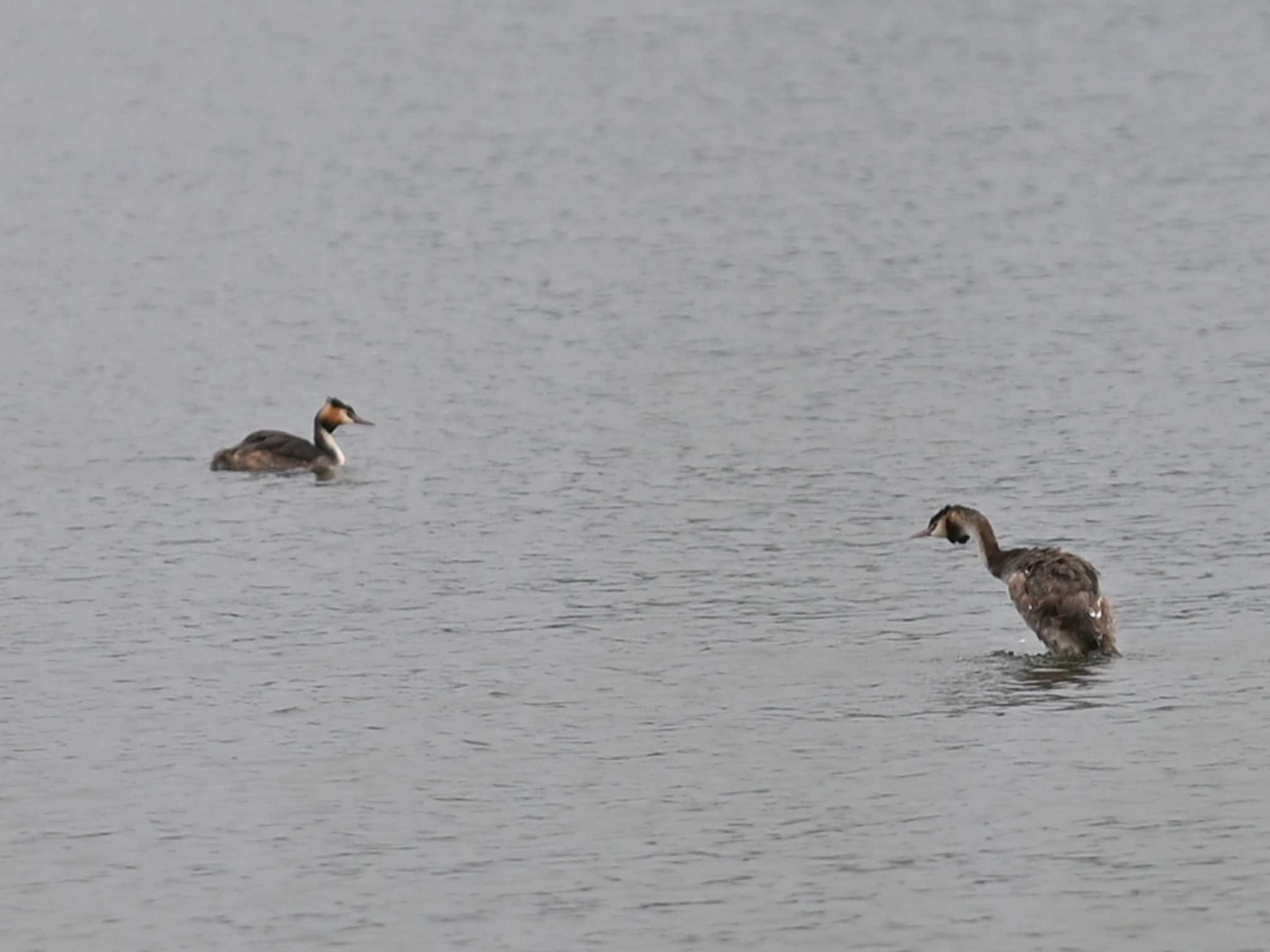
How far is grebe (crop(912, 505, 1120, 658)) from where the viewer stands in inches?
670

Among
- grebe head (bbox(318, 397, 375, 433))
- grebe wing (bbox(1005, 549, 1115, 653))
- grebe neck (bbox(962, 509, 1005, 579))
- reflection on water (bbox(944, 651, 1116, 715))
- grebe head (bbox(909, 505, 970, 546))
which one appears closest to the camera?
reflection on water (bbox(944, 651, 1116, 715))

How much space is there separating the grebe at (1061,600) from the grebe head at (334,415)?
9216 mm

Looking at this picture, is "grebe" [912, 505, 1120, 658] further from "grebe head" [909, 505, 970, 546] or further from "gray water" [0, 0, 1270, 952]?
"grebe head" [909, 505, 970, 546]

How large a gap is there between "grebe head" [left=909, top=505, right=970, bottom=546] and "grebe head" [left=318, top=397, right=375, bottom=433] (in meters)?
8.42

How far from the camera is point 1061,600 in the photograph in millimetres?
17172

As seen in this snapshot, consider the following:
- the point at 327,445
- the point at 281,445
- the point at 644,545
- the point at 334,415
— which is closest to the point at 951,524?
the point at 644,545

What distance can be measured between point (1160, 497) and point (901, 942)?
9.99 m

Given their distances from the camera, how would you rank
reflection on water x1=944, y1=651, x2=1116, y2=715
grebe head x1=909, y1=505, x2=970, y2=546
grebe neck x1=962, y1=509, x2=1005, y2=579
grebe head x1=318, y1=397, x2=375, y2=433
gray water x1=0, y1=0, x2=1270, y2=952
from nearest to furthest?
gray water x1=0, y1=0, x2=1270, y2=952 → reflection on water x1=944, y1=651, x2=1116, y2=715 → grebe neck x1=962, y1=509, x2=1005, y2=579 → grebe head x1=909, y1=505, x2=970, y2=546 → grebe head x1=318, y1=397, x2=375, y2=433

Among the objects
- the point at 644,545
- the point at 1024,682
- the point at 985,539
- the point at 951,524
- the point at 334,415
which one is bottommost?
the point at 1024,682

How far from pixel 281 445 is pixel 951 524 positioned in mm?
8379

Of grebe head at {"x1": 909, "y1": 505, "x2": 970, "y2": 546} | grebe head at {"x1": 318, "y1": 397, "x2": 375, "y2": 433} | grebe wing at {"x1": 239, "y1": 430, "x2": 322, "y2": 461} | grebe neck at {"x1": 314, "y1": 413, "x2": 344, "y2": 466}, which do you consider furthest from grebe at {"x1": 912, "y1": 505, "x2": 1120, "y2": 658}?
grebe head at {"x1": 318, "y1": 397, "x2": 375, "y2": 433}

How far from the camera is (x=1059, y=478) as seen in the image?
22.7 metres

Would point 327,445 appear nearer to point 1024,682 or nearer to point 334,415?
point 334,415

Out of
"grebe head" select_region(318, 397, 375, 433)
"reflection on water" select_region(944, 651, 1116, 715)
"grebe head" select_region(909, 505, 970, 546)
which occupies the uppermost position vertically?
"grebe head" select_region(318, 397, 375, 433)
